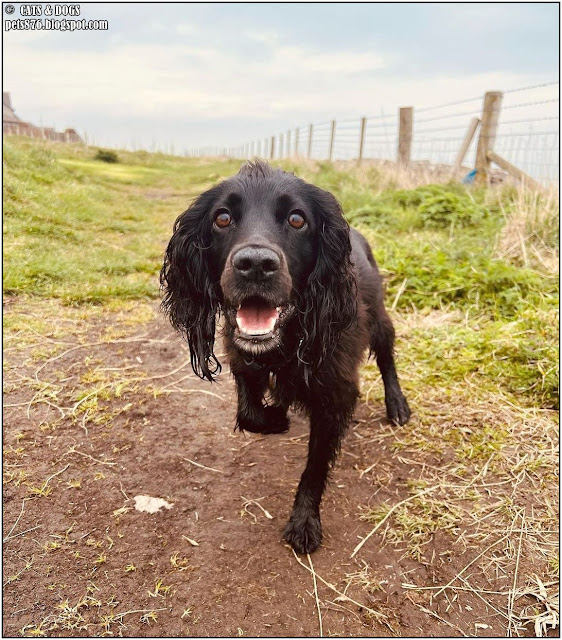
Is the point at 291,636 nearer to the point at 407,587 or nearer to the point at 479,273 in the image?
the point at 407,587

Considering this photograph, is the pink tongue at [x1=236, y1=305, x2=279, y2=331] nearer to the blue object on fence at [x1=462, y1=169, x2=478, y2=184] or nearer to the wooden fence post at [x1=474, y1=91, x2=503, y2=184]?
the wooden fence post at [x1=474, y1=91, x2=503, y2=184]

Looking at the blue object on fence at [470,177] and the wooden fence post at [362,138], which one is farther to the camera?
the wooden fence post at [362,138]

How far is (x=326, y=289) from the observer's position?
241 cm

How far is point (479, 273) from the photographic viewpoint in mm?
4926

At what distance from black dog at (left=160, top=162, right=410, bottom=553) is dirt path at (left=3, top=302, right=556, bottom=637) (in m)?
0.26

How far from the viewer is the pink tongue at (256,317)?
6.91ft

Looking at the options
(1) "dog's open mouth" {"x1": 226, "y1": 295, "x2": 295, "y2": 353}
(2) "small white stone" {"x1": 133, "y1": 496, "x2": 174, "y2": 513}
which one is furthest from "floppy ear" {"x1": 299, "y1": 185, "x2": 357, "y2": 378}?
(2) "small white stone" {"x1": 133, "y1": 496, "x2": 174, "y2": 513}

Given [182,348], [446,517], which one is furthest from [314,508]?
[182,348]

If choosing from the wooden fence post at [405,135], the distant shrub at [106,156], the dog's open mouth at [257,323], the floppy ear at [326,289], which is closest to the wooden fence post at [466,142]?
the wooden fence post at [405,135]

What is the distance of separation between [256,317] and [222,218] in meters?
0.49

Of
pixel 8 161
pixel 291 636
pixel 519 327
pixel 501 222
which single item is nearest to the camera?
pixel 291 636

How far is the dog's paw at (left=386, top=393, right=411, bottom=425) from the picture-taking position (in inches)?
134

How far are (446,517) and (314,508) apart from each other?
686 mm

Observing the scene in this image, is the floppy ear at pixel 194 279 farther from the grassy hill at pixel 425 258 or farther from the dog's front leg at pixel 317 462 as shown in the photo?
the grassy hill at pixel 425 258
